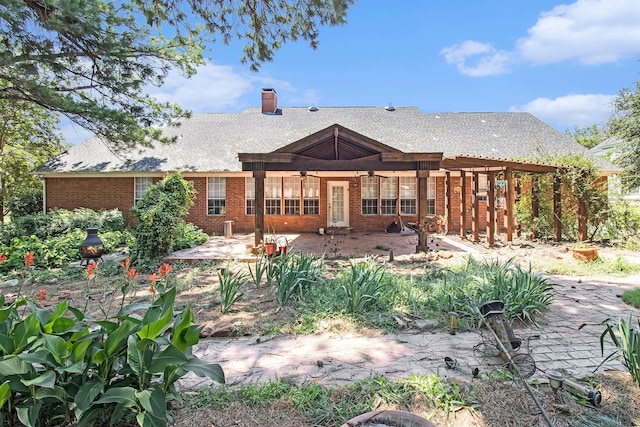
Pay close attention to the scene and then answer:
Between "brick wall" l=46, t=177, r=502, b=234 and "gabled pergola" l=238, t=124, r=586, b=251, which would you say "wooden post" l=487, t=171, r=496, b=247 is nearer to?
"gabled pergola" l=238, t=124, r=586, b=251

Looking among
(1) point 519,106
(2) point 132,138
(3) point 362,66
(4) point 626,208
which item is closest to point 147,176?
(2) point 132,138

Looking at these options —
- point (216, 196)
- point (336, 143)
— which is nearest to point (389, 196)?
point (336, 143)

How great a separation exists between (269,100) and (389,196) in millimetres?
9195

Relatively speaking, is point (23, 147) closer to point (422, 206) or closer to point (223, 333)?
point (422, 206)

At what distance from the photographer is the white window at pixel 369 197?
16.1 meters

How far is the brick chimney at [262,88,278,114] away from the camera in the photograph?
20453mm

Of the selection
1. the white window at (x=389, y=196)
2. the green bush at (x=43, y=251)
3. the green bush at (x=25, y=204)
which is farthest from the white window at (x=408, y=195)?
the green bush at (x=25, y=204)

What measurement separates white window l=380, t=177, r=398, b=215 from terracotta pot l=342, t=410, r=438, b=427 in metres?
14.3

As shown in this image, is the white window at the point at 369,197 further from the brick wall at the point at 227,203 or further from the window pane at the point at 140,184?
the window pane at the point at 140,184

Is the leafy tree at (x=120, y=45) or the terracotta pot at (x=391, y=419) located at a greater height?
the leafy tree at (x=120, y=45)

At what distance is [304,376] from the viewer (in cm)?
332

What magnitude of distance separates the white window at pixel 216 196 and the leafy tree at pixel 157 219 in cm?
640

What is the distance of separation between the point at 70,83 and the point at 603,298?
13353 millimetres

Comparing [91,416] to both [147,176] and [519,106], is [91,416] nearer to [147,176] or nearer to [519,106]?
[147,176]
